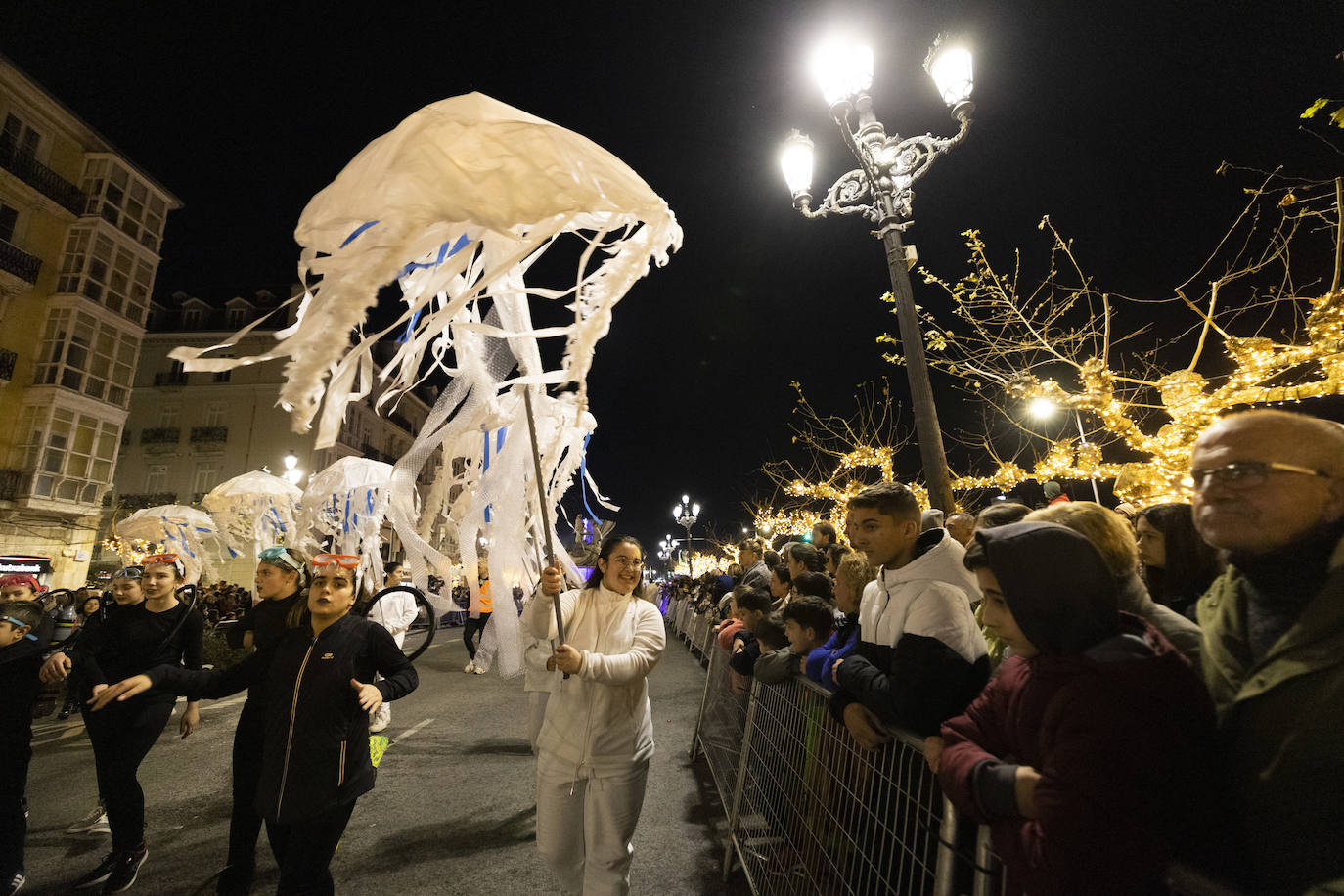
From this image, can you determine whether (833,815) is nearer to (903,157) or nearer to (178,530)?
(903,157)

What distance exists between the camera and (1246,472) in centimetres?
146

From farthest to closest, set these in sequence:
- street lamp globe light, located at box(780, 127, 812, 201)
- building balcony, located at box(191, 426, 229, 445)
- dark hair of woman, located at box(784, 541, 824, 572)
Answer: building balcony, located at box(191, 426, 229, 445) → street lamp globe light, located at box(780, 127, 812, 201) → dark hair of woman, located at box(784, 541, 824, 572)

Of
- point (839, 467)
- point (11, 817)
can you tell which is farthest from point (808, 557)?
point (839, 467)

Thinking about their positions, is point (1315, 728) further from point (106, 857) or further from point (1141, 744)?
point (106, 857)

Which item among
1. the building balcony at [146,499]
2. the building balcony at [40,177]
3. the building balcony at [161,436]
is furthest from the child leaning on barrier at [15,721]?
the building balcony at [161,436]

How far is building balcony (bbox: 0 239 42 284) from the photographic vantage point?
19.3m

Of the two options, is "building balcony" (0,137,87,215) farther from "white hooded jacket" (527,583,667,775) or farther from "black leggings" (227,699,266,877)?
"white hooded jacket" (527,583,667,775)

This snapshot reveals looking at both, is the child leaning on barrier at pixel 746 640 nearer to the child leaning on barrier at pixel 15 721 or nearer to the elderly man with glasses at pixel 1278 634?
the elderly man with glasses at pixel 1278 634

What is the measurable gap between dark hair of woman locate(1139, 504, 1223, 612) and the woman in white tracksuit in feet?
7.71

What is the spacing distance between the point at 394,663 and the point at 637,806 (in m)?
1.52

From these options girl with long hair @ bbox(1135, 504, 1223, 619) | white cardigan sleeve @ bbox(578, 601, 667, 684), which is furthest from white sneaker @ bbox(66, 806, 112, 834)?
girl with long hair @ bbox(1135, 504, 1223, 619)

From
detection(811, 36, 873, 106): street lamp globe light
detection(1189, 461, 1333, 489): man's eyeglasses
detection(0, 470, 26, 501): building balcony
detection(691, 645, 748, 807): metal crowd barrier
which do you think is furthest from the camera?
detection(0, 470, 26, 501): building balcony

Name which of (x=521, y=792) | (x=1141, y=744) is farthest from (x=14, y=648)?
(x=1141, y=744)

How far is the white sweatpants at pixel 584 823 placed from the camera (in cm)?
281
